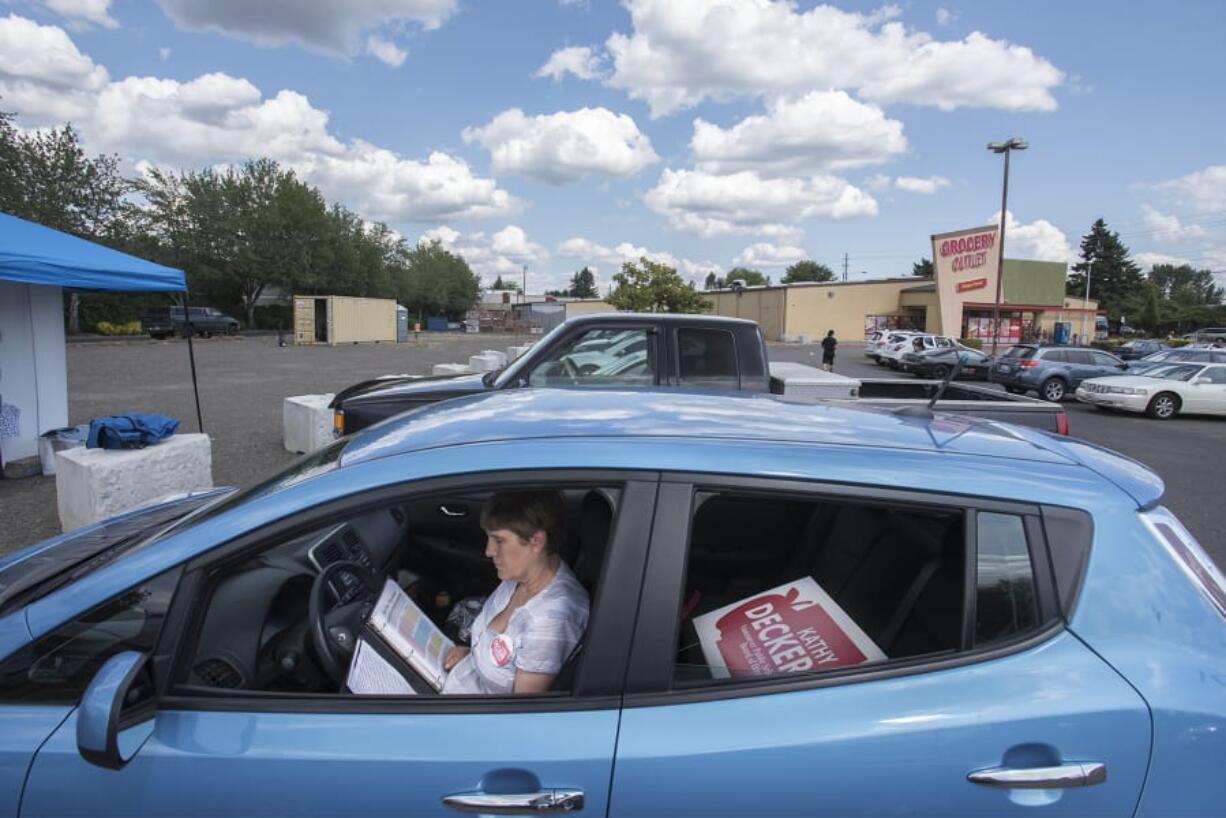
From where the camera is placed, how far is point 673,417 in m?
1.95

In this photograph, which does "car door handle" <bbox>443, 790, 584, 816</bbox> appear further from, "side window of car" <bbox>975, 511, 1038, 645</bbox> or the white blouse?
"side window of car" <bbox>975, 511, 1038, 645</bbox>

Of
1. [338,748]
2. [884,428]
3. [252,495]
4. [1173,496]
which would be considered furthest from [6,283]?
[1173,496]

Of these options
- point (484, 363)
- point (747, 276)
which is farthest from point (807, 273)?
point (484, 363)

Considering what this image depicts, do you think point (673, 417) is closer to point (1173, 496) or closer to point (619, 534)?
point (619, 534)

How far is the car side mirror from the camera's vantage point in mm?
1324

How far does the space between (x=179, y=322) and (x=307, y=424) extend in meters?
34.5

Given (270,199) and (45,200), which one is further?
(270,199)

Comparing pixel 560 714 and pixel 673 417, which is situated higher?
pixel 673 417

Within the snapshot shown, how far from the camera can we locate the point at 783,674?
148cm

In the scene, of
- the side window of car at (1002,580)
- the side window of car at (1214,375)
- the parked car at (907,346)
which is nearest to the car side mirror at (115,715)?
the side window of car at (1002,580)

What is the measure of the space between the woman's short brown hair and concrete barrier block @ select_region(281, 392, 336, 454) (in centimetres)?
701

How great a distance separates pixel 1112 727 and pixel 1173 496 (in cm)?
875

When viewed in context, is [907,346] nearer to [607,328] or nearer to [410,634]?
[607,328]

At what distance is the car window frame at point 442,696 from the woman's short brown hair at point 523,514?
0.30 m
